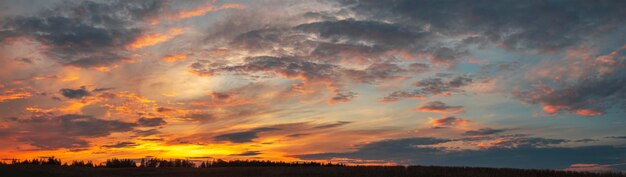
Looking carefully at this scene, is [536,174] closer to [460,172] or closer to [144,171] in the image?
[460,172]

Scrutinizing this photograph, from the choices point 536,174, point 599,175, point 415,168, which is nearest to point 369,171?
point 415,168

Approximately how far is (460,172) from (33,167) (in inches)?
1183

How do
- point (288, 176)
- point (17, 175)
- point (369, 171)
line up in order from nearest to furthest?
point (17, 175) < point (288, 176) < point (369, 171)

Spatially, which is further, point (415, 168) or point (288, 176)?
point (415, 168)

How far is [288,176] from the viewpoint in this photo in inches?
1586

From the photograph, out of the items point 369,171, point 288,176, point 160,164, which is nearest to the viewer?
point 288,176

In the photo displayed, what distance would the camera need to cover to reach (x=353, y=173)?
42.3 m

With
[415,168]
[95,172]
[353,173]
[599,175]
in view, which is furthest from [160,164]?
[599,175]

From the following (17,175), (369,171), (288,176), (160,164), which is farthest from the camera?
(160,164)

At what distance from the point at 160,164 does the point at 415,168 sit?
21326 millimetres

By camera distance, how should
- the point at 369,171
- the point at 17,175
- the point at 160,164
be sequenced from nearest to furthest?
the point at 17,175 < the point at 369,171 < the point at 160,164

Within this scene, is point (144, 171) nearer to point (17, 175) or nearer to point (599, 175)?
point (17, 175)

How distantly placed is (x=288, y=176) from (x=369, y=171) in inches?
257

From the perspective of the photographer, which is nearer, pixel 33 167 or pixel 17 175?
pixel 17 175
